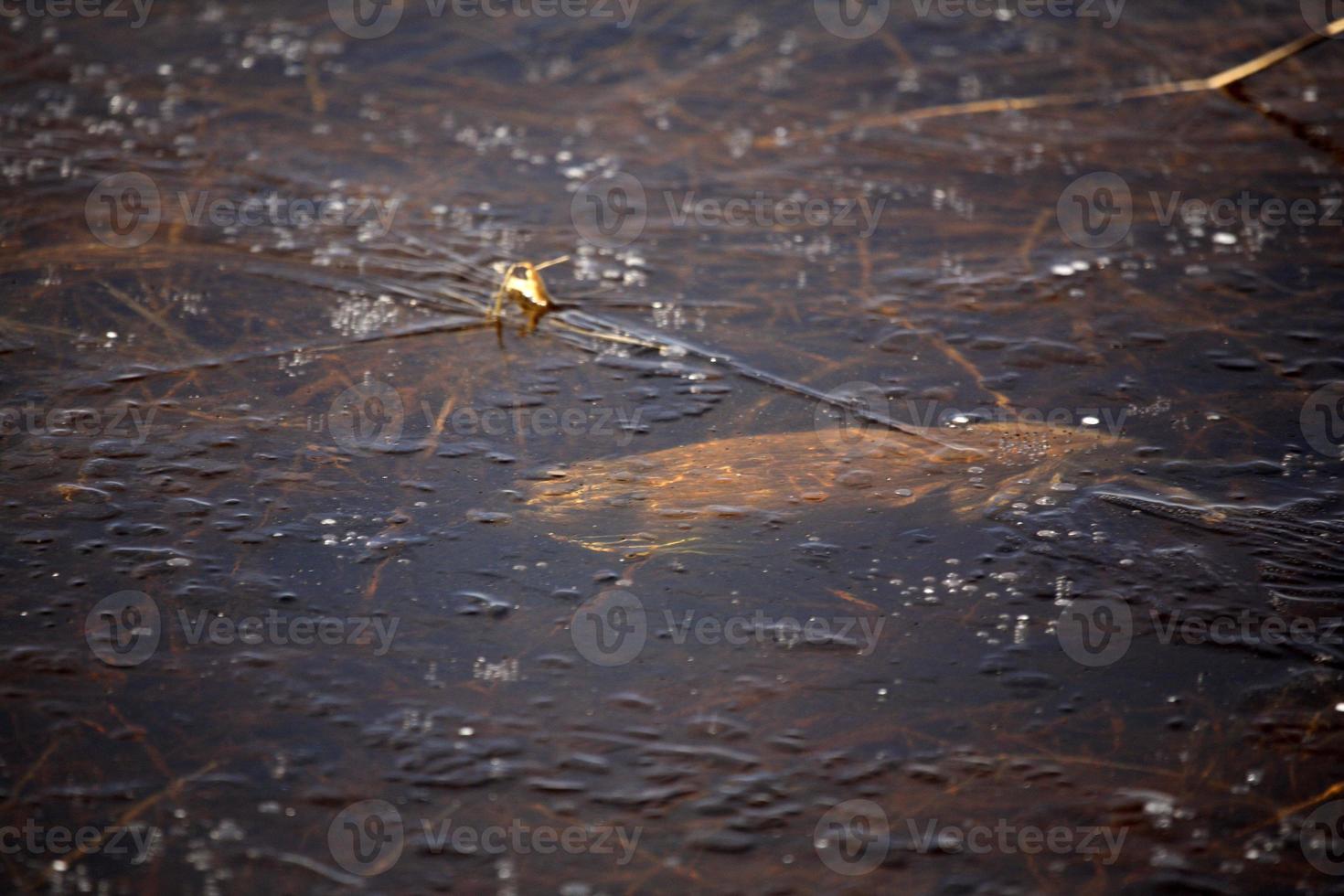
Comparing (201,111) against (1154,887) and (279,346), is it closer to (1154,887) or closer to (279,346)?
(279,346)

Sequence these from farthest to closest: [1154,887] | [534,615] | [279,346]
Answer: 1. [279,346]
2. [534,615]
3. [1154,887]

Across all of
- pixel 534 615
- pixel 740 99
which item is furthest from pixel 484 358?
pixel 740 99

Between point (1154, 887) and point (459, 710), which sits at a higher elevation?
point (459, 710)

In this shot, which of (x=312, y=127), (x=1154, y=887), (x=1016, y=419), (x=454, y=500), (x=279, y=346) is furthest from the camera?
(x=312, y=127)

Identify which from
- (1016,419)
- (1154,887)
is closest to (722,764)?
(1154,887)

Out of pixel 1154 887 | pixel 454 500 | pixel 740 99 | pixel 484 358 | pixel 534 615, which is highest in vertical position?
pixel 740 99

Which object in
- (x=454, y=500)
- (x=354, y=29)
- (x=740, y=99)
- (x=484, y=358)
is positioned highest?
(x=354, y=29)

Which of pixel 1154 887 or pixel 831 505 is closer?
pixel 1154 887

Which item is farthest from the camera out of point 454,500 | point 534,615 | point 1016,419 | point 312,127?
point 312,127

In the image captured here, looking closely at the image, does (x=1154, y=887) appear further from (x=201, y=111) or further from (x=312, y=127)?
(x=201, y=111)
